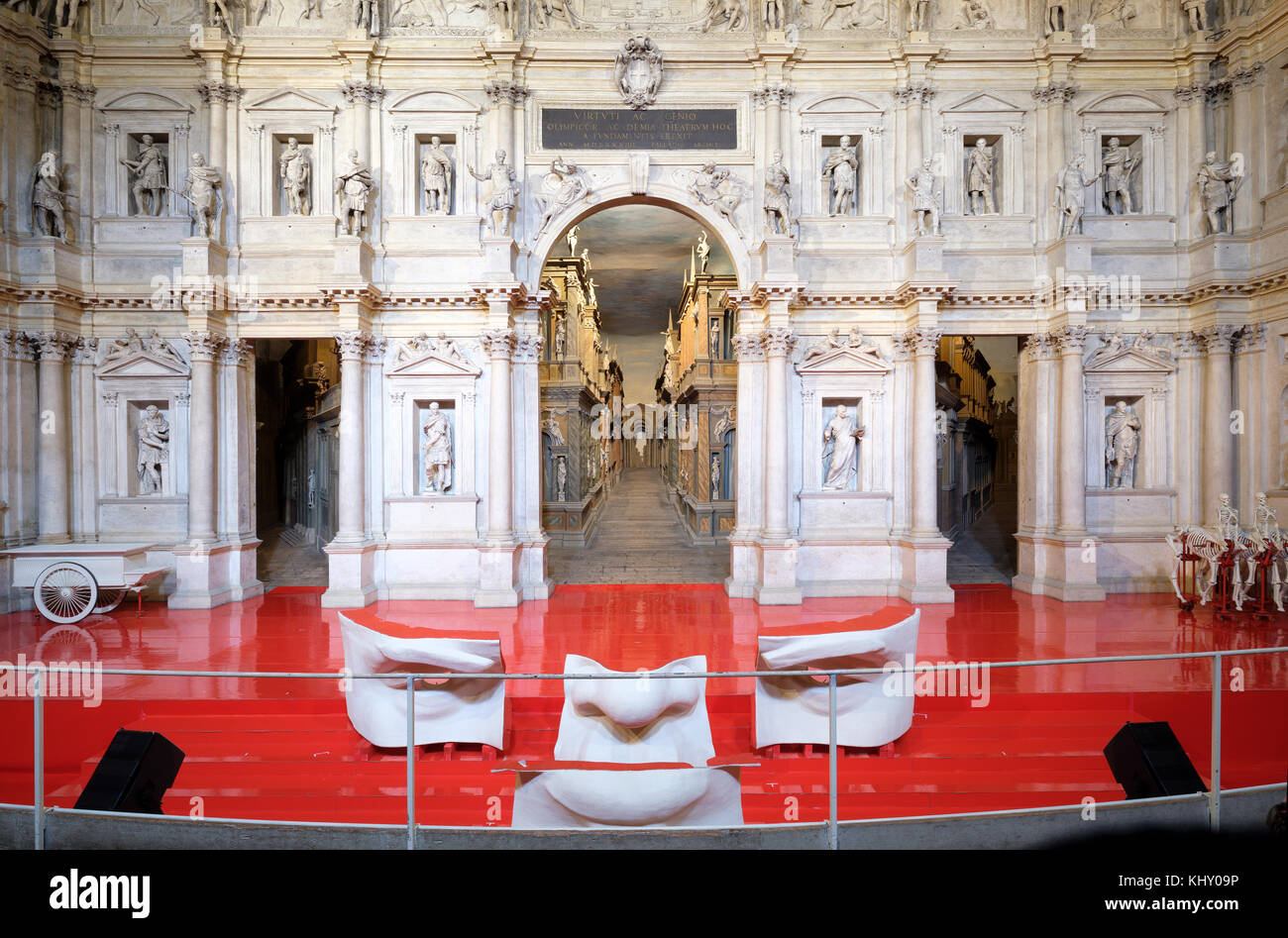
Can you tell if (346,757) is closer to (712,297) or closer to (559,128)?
(559,128)

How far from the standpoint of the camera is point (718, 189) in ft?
42.7

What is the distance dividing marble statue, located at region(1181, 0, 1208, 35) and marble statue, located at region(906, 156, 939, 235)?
5.72 meters

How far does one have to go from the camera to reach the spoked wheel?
1085 centimetres

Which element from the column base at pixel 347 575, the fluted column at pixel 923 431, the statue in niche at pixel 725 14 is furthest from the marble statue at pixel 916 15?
the column base at pixel 347 575

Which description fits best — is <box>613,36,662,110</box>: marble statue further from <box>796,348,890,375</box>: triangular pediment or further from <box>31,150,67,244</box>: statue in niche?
<box>31,150,67,244</box>: statue in niche

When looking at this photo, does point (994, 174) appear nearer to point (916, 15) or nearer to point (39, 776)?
point (916, 15)

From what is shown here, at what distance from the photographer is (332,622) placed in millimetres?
11227

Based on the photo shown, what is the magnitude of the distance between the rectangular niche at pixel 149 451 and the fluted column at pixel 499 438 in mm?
6248

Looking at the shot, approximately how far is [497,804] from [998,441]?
2686cm

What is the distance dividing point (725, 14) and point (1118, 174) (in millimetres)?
8269

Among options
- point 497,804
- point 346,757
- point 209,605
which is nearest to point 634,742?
point 497,804

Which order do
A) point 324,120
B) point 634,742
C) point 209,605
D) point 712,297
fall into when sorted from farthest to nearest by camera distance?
point 712,297
point 324,120
point 209,605
point 634,742

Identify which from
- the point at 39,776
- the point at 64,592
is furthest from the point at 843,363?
the point at 64,592

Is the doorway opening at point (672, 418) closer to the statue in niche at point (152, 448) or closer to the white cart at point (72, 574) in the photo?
the white cart at point (72, 574)
